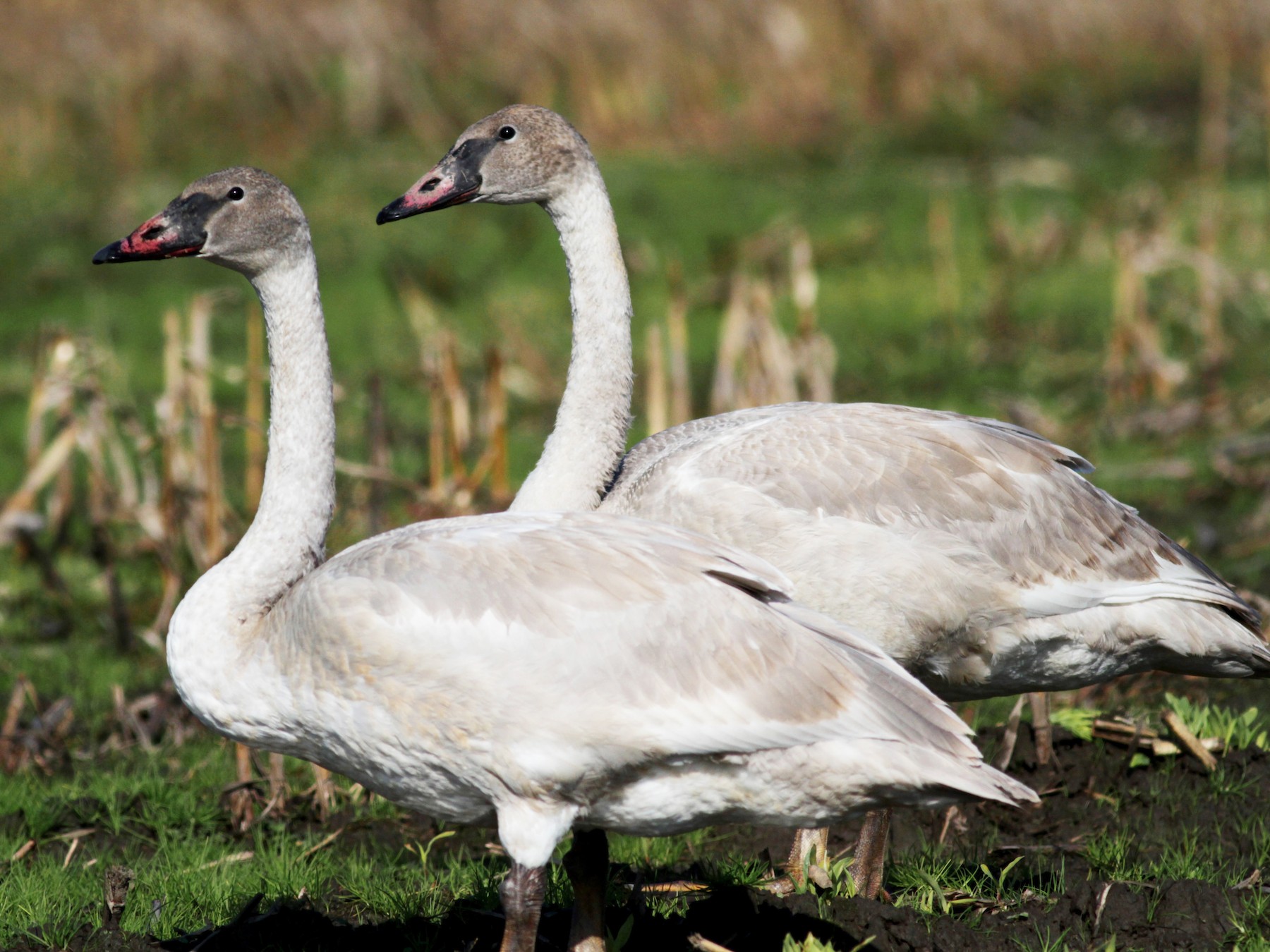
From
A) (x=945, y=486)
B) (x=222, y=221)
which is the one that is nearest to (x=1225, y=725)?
(x=945, y=486)

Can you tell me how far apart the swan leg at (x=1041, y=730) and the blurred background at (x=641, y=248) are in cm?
245

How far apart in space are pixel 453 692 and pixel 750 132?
17680mm

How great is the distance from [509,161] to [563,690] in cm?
233

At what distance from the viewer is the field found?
16.9ft

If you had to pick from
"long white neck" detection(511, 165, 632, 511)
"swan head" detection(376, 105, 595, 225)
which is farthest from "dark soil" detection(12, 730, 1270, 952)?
"swan head" detection(376, 105, 595, 225)

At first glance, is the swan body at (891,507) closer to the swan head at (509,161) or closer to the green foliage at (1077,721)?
the swan head at (509,161)

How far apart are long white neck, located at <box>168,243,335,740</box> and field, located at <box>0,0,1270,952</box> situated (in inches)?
32.7

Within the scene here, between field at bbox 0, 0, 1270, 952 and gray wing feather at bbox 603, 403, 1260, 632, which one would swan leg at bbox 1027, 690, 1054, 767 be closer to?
field at bbox 0, 0, 1270, 952

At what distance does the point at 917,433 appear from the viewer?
562 centimetres

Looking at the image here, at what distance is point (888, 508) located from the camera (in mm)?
5344

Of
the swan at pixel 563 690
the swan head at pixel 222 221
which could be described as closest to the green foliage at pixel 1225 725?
the swan at pixel 563 690

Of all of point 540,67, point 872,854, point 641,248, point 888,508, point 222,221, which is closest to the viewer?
point 222,221

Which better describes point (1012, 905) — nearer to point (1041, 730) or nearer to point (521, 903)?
point (1041, 730)

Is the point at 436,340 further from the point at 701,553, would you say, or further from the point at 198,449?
the point at 701,553
